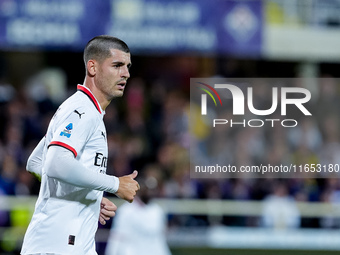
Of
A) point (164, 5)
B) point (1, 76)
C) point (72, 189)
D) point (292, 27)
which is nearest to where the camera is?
point (72, 189)

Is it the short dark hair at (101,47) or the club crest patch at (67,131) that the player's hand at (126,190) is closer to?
the club crest patch at (67,131)

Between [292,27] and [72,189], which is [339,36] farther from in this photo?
[72,189]

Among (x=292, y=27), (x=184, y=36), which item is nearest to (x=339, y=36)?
(x=292, y=27)

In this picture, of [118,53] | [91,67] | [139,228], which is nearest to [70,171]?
[91,67]

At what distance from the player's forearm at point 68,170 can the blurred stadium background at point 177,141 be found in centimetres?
623

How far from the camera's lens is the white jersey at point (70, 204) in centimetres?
401

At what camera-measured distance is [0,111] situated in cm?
1158

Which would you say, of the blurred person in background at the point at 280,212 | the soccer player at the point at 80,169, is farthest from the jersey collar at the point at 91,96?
the blurred person in background at the point at 280,212

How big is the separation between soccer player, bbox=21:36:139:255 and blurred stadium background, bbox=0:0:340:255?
5.88m

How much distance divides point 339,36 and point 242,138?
4.88m

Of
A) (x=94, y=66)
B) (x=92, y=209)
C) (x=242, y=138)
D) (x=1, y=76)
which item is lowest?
(x=92, y=209)

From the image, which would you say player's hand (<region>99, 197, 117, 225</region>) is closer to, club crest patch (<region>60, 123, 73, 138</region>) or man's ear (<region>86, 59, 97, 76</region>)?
club crest patch (<region>60, 123, 73, 138</region>)

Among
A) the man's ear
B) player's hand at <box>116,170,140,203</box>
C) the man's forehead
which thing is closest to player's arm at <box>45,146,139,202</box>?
player's hand at <box>116,170,140,203</box>

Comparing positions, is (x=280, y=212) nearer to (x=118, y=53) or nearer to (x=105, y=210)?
(x=105, y=210)
